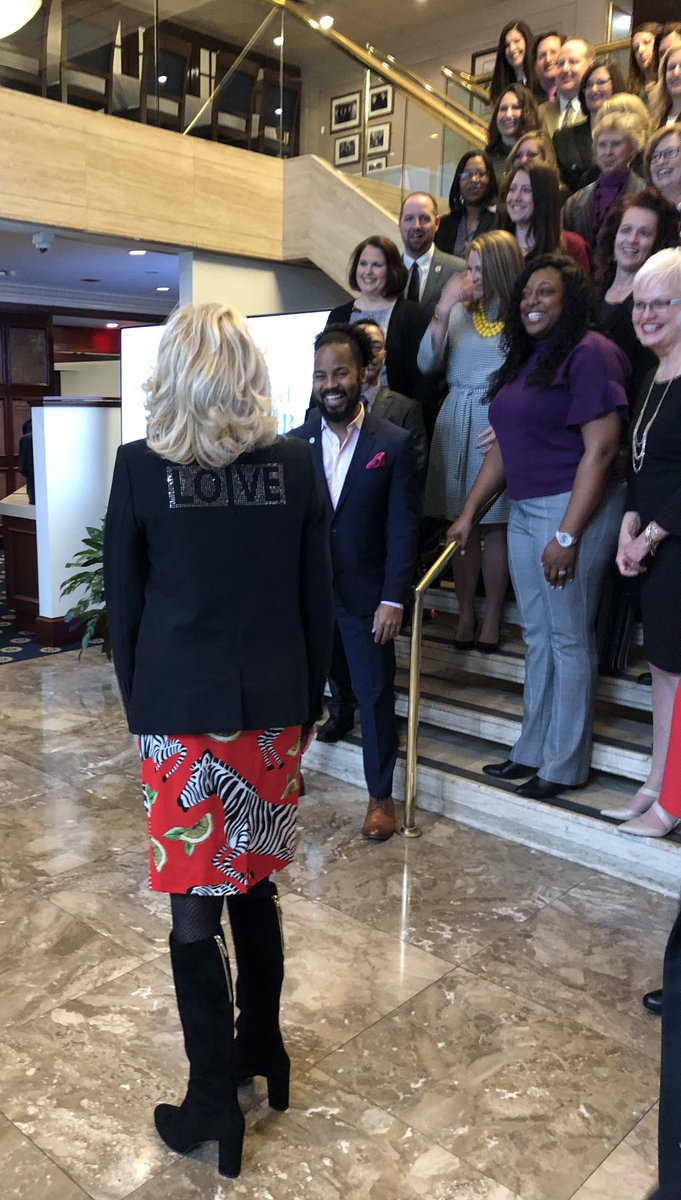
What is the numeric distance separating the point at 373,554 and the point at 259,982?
63.5 inches

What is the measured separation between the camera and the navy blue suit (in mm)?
3084

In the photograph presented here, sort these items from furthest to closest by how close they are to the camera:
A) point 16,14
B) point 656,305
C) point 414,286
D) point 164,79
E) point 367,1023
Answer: point 164,79
point 16,14
point 414,286
point 656,305
point 367,1023

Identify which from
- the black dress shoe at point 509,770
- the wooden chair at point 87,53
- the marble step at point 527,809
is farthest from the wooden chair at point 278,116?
the black dress shoe at point 509,770

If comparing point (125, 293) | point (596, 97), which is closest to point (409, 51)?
point (125, 293)

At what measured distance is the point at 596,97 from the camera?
4.25 metres

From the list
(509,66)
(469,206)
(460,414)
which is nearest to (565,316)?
(460,414)

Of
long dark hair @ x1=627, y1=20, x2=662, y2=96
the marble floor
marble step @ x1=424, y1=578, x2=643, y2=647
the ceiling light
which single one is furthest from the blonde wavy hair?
the ceiling light

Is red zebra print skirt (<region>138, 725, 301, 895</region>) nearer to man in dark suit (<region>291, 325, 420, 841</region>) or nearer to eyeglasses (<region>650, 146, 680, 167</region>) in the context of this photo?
man in dark suit (<region>291, 325, 420, 841</region>)

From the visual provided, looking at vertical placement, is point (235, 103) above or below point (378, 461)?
above

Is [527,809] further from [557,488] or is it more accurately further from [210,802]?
[210,802]

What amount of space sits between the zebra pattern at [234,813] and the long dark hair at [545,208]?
98.1 inches

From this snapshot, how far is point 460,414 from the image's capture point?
365 cm

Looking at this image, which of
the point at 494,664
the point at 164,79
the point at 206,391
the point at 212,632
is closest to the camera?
the point at 206,391

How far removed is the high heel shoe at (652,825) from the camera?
2.95 m
